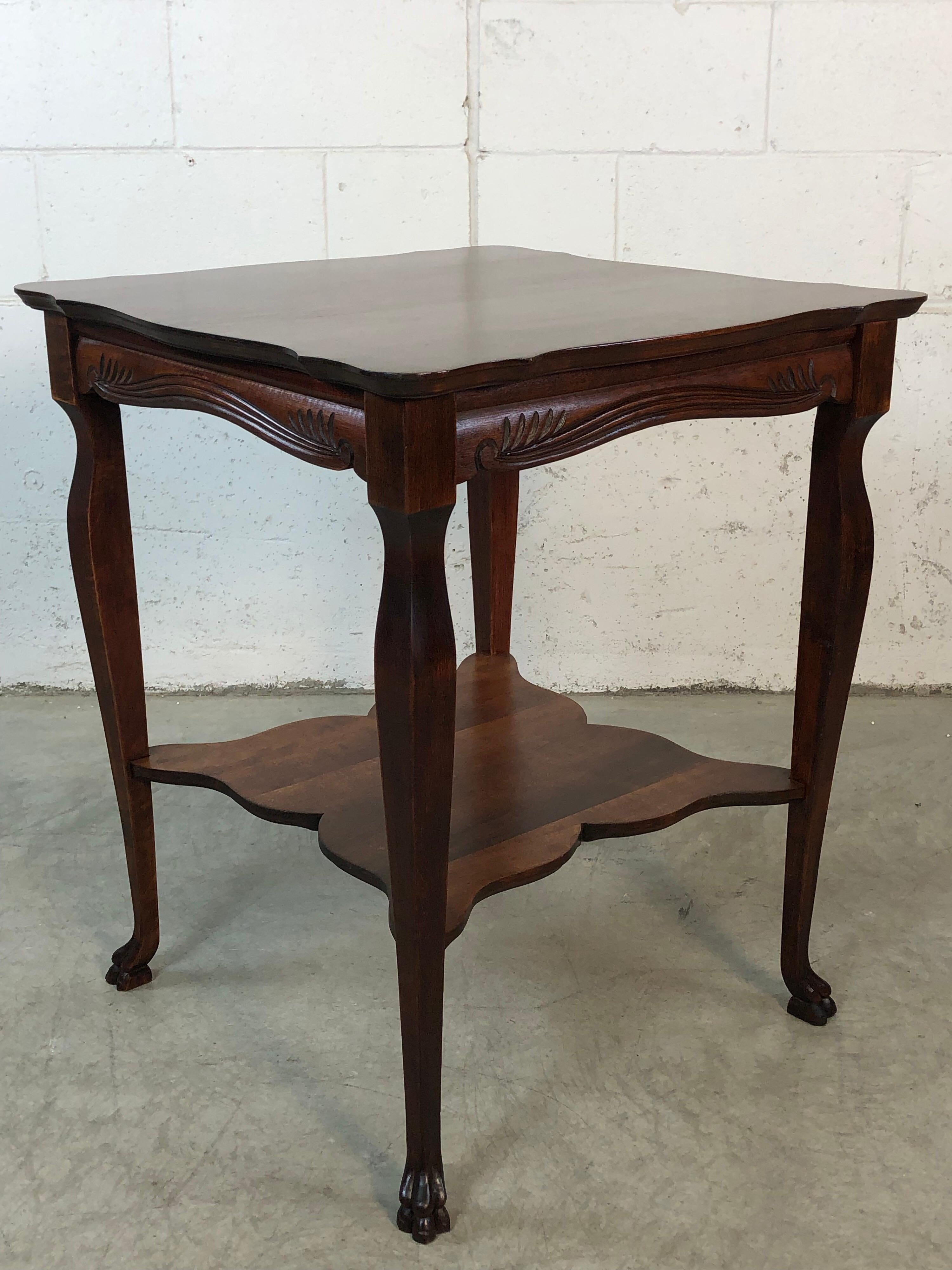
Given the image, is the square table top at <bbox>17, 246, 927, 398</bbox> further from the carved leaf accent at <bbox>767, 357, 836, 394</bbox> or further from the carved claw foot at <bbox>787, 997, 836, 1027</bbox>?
the carved claw foot at <bbox>787, 997, 836, 1027</bbox>

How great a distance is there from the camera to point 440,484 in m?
1.04

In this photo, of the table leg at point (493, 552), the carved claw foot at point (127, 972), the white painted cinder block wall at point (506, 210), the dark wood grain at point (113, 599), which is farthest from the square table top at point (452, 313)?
the carved claw foot at point (127, 972)

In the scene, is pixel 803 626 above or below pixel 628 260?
below

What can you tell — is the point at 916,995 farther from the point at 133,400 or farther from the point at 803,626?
the point at 133,400

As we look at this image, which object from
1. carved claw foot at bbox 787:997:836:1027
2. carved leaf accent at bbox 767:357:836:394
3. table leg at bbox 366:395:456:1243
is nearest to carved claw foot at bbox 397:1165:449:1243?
table leg at bbox 366:395:456:1243

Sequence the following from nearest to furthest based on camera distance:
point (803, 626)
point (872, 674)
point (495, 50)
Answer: point (803, 626) → point (495, 50) → point (872, 674)

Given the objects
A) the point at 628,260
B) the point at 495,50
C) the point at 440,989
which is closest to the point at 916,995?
the point at 440,989

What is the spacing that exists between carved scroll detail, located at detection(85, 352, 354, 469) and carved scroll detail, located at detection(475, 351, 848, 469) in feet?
0.45

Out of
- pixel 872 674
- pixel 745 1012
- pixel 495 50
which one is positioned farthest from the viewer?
pixel 872 674

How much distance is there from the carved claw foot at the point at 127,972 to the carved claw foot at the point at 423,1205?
0.55m

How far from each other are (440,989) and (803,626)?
596mm

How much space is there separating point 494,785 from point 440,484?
591 mm

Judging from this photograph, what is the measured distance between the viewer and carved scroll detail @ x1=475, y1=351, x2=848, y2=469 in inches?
43.5

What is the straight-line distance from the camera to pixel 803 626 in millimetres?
1489
